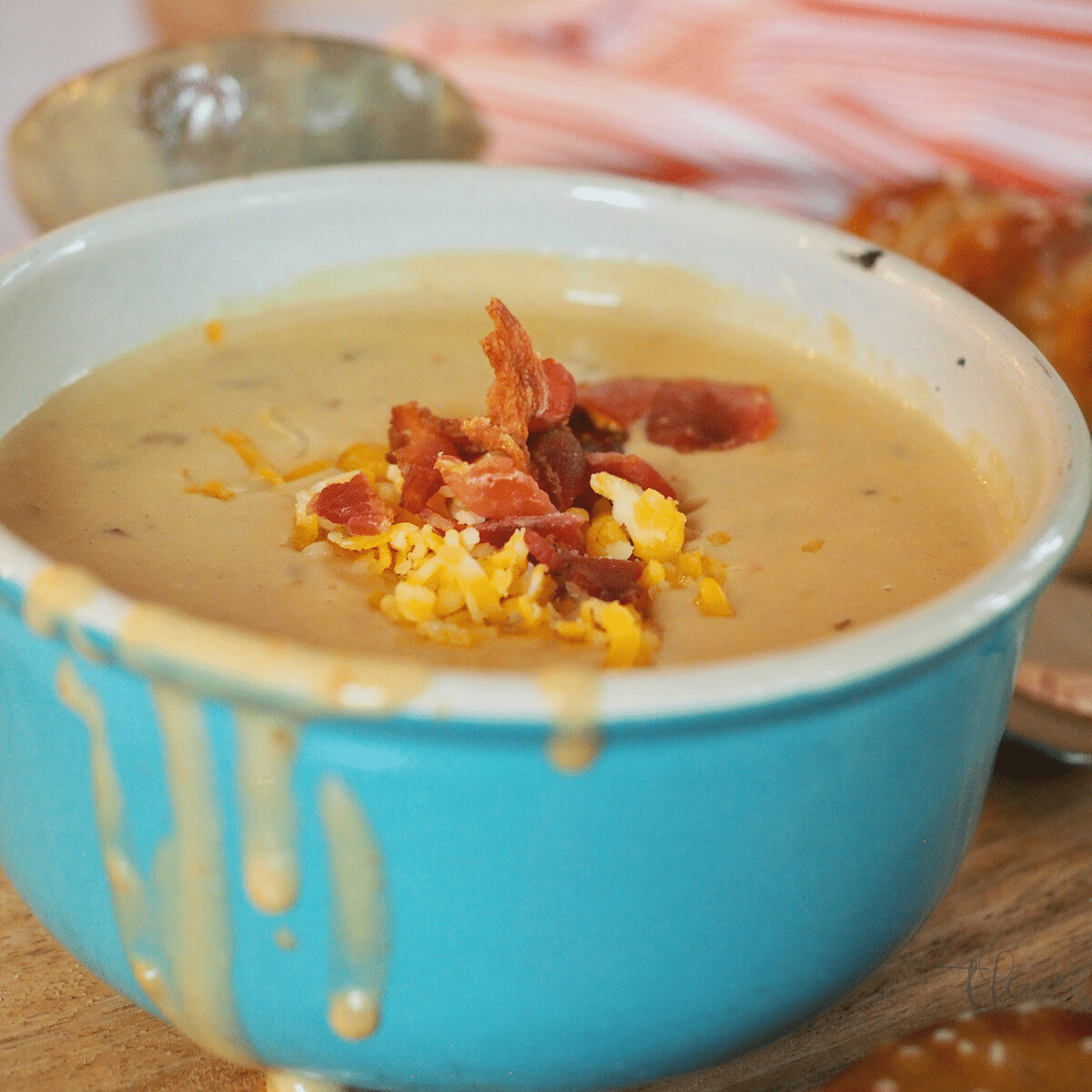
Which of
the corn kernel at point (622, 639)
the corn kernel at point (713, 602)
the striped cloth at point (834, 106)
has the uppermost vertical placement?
the corn kernel at point (622, 639)

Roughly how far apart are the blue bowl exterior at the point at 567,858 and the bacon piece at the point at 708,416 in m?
0.42

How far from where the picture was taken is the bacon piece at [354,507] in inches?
39.1

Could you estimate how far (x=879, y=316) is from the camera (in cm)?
126

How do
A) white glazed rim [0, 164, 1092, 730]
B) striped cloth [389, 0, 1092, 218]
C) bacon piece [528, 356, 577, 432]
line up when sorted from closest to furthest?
white glazed rim [0, 164, 1092, 730], bacon piece [528, 356, 577, 432], striped cloth [389, 0, 1092, 218]

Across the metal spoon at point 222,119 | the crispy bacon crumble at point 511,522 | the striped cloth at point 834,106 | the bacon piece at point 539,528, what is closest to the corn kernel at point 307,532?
the crispy bacon crumble at point 511,522

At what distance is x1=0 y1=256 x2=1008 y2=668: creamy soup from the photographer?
943 mm

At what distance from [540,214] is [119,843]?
2.73 feet

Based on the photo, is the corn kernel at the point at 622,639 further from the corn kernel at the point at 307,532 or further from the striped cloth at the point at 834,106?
the striped cloth at the point at 834,106

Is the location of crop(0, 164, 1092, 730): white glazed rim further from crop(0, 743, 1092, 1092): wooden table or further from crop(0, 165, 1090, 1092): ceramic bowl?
crop(0, 743, 1092, 1092): wooden table

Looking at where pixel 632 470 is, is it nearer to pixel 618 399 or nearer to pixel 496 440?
pixel 496 440

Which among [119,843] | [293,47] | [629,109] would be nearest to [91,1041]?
[119,843]

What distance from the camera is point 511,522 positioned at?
98 cm

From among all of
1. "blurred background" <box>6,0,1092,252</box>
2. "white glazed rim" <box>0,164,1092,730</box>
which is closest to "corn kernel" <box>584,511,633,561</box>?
"white glazed rim" <box>0,164,1092,730</box>

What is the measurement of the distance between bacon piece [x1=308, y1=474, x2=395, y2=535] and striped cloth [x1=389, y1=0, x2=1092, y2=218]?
5.41 feet
